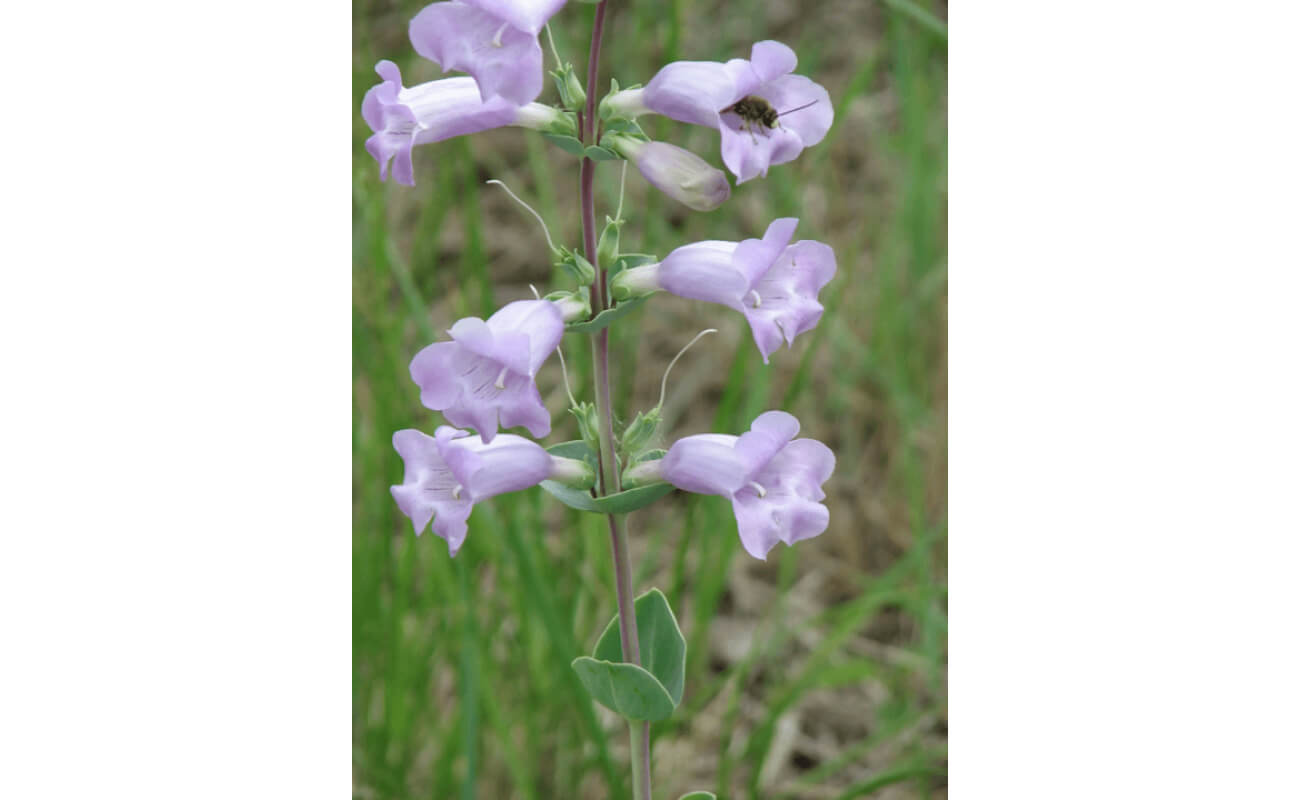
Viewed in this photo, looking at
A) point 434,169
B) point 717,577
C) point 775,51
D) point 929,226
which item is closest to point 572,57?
point 434,169

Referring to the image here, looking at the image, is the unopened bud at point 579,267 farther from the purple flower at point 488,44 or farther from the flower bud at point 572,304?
the purple flower at point 488,44

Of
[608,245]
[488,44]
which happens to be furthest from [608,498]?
[488,44]

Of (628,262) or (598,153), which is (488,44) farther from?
(628,262)

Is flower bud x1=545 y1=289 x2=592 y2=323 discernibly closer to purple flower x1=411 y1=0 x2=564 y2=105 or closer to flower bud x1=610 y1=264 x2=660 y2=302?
flower bud x1=610 y1=264 x2=660 y2=302

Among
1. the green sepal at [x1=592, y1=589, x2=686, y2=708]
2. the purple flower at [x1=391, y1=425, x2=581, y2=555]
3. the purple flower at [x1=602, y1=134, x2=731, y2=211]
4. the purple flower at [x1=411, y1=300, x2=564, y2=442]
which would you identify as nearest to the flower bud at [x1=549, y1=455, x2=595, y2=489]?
the purple flower at [x1=391, y1=425, x2=581, y2=555]

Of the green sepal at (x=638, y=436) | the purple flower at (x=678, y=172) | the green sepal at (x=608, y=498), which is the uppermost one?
the purple flower at (x=678, y=172)

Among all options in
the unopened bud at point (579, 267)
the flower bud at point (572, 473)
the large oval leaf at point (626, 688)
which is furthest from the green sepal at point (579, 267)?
the large oval leaf at point (626, 688)

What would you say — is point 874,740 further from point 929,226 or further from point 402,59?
point 402,59
